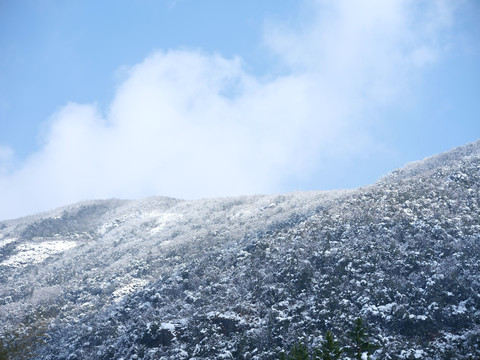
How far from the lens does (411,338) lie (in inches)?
959

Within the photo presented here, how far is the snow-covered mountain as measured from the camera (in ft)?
86.1

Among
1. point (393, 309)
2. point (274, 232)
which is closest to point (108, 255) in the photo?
point (274, 232)

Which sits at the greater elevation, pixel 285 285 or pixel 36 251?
pixel 36 251

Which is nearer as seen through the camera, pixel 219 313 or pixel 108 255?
pixel 219 313

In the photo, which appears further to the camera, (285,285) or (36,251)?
(36,251)

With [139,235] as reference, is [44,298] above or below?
below

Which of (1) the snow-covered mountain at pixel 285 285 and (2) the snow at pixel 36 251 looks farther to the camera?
(2) the snow at pixel 36 251

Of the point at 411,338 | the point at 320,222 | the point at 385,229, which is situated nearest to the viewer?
the point at 411,338

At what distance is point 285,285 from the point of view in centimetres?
3219

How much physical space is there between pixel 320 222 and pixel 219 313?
1602cm

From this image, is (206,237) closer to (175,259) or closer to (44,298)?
(175,259)

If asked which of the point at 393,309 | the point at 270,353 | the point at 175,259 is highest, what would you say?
the point at 175,259

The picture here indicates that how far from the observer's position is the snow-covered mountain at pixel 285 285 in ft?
86.1

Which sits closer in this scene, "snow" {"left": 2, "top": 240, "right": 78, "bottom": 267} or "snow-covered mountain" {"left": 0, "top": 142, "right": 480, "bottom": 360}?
"snow-covered mountain" {"left": 0, "top": 142, "right": 480, "bottom": 360}
